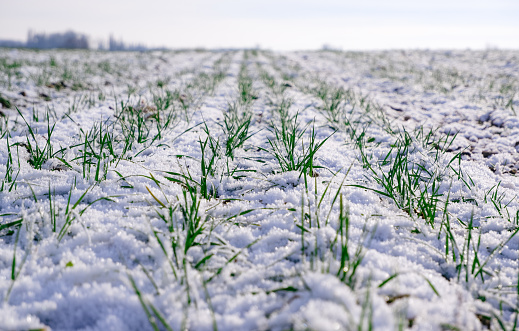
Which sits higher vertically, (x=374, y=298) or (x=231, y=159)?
(x=231, y=159)

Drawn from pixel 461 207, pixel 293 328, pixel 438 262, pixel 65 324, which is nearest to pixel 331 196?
pixel 438 262

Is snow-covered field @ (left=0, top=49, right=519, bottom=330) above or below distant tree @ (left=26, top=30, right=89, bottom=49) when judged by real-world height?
below

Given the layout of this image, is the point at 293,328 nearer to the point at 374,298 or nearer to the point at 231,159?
the point at 374,298

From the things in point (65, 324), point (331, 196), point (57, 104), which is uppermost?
point (57, 104)

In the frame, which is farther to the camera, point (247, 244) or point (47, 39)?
point (47, 39)

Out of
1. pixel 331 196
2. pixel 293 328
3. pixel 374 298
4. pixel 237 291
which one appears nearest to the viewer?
pixel 293 328

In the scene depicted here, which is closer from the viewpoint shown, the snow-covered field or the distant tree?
the snow-covered field

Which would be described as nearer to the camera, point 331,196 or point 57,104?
point 331,196

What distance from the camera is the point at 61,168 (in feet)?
7.45

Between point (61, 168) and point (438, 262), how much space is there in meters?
2.51

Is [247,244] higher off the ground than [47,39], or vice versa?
[47,39]

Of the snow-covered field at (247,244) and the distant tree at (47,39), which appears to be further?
the distant tree at (47,39)

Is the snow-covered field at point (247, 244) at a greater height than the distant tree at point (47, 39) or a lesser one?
lesser

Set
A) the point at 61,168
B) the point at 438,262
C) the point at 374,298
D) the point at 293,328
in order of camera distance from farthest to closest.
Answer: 1. the point at 61,168
2. the point at 438,262
3. the point at 374,298
4. the point at 293,328
